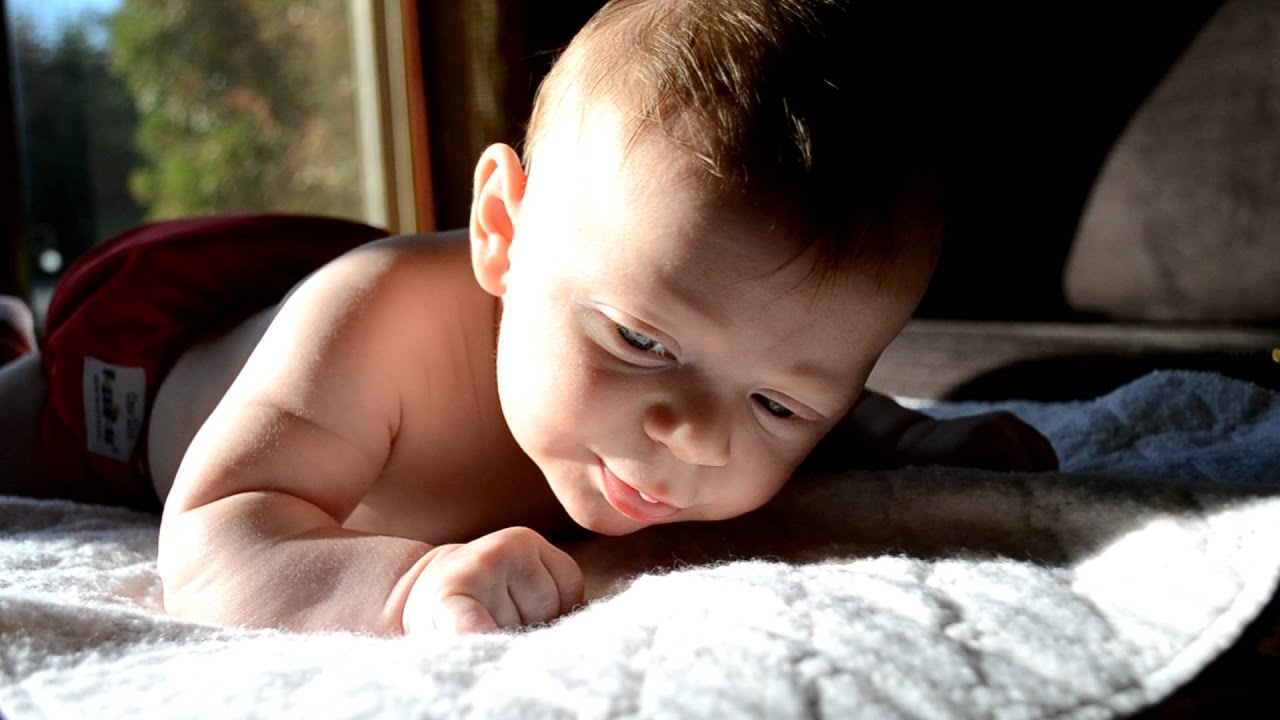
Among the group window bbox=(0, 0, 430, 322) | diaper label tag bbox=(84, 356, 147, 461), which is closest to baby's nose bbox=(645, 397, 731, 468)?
diaper label tag bbox=(84, 356, 147, 461)

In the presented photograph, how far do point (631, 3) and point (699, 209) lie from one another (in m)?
0.20

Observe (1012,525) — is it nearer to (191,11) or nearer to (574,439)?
(574,439)

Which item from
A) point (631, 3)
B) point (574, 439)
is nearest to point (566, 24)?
point (631, 3)

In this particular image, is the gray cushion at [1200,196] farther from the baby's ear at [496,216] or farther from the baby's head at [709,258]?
the baby's ear at [496,216]

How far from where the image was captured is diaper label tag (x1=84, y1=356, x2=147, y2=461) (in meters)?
0.97

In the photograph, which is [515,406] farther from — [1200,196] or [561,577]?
[1200,196]

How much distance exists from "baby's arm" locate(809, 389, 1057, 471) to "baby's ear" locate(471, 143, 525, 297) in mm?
302

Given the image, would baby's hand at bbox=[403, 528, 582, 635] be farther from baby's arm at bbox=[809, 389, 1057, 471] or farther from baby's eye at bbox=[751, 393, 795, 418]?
baby's arm at bbox=[809, 389, 1057, 471]

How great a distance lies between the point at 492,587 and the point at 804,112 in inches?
11.2

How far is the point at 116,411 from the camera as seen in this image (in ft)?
3.19

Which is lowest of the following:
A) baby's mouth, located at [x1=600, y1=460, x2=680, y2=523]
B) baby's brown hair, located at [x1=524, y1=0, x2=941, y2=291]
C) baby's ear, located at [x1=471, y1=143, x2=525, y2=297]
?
baby's mouth, located at [x1=600, y1=460, x2=680, y2=523]

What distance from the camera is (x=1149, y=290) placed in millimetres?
1314

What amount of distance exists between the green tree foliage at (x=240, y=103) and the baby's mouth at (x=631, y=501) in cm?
186

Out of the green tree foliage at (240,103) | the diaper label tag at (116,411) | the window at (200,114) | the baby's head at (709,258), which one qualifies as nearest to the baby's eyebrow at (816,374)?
the baby's head at (709,258)
